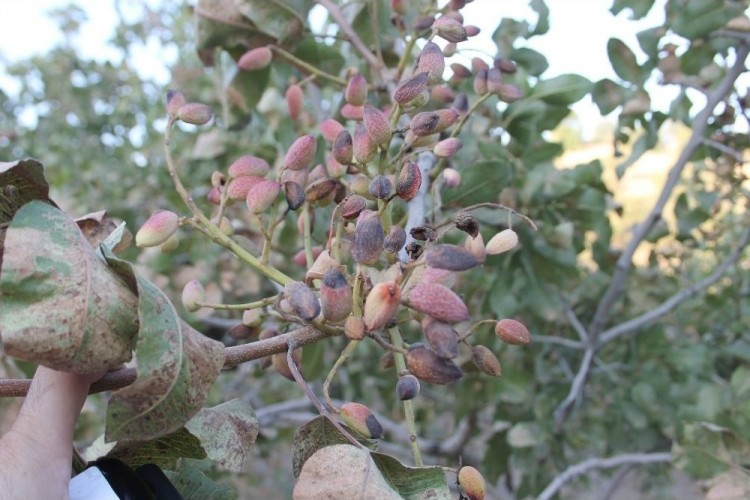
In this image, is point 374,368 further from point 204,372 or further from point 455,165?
point 204,372

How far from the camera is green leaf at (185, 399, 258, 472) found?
1.57 feet

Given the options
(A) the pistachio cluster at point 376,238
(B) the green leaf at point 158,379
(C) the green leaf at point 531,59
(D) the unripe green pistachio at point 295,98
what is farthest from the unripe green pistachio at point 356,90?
(C) the green leaf at point 531,59

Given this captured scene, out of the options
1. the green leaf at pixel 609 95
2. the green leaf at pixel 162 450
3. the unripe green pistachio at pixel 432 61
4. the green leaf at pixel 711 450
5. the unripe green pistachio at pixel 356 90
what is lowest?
the green leaf at pixel 711 450

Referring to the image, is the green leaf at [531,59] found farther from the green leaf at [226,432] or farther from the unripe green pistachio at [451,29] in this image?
the green leaf at [226,432]

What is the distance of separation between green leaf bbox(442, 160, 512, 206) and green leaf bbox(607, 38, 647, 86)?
411 millimetres

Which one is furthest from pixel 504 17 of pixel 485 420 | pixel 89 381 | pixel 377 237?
pixel 485 420

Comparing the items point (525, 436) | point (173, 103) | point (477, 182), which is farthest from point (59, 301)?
point (525, 436)

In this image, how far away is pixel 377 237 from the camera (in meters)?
0.44

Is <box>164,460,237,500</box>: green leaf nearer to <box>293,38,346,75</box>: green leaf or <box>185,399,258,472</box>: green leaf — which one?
<box>185,399,258,472</box>: green leaf

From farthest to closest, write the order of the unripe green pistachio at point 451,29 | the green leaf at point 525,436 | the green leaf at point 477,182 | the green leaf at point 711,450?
1. the green leaf at point 525,436
2. the green leaf at point 711,450
3. the green leaf at point 477,182
4. the unripe green pistachio at point 451,29

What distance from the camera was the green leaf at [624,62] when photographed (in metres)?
1.08

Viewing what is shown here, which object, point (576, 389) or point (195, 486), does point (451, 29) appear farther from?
point (576, 389)

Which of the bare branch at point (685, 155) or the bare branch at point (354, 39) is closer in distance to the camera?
the bare branch at point (354, 39)

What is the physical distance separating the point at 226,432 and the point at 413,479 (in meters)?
0.14
